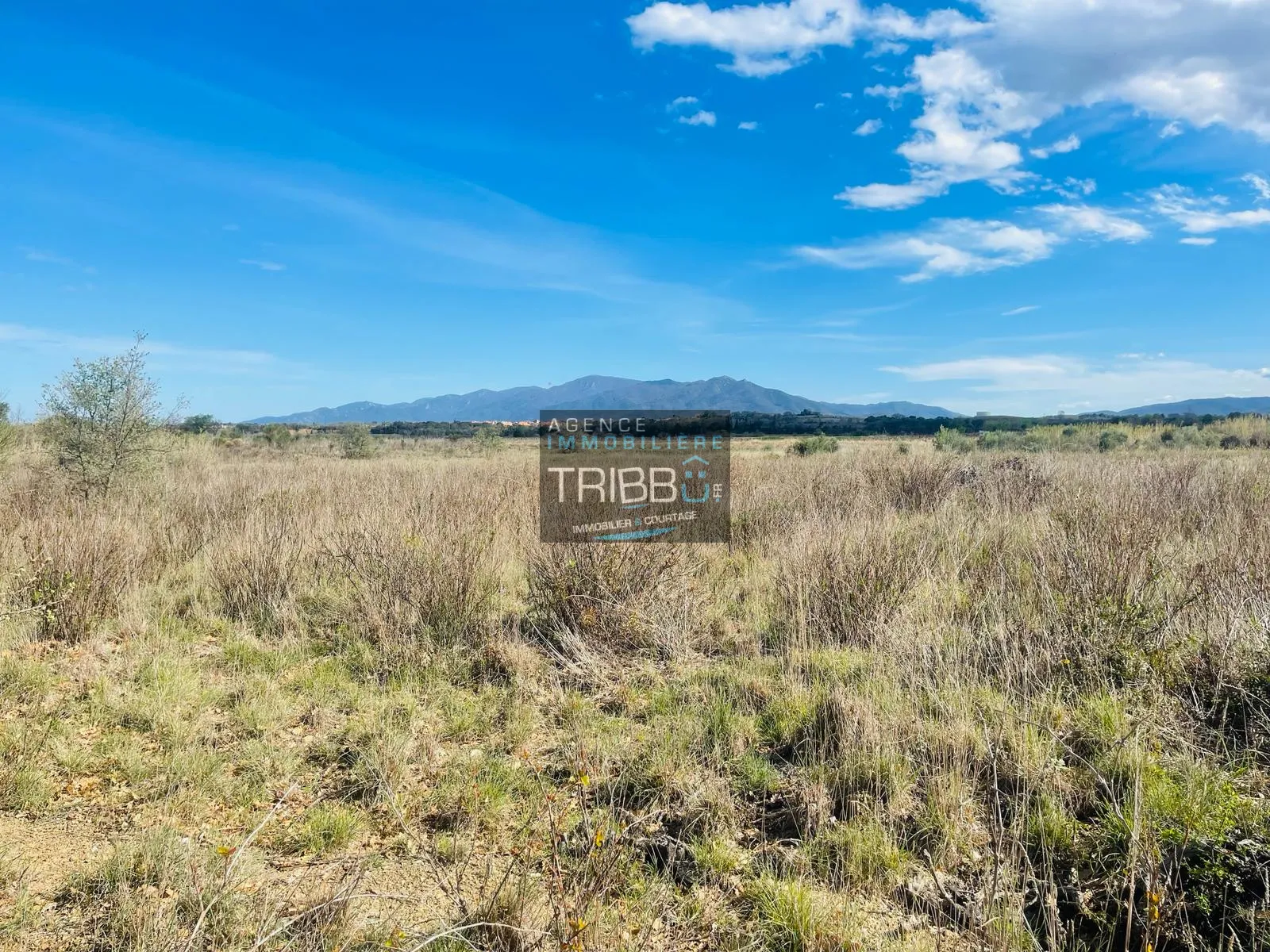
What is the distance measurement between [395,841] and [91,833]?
135 cm

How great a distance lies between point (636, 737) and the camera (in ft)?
11.2

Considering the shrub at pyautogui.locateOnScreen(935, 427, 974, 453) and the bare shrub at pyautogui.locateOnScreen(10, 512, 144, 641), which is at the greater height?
the shrub at pyautogui.locateOnScreen(935, 427, 974, 453)

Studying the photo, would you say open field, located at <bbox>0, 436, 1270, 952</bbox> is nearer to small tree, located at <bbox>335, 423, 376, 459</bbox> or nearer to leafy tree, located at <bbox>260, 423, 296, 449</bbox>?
small tree, located at <bbox>335, 423, 376, 459</bbox>

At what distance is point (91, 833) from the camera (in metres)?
2.66

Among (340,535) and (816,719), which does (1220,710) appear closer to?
(816,719)

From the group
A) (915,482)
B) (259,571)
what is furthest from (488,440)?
(259,571)

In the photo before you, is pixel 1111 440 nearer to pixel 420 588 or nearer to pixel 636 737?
pixel 636 737

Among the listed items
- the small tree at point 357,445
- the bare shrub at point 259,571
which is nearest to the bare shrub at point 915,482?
the bare shrub at point 259,571

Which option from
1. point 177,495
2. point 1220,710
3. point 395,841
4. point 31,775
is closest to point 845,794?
point 395,841

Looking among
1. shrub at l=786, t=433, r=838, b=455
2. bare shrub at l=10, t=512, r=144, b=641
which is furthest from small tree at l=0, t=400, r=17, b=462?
shrub at l=786, t=433, r=838, b=455

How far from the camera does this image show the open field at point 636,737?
7.04ft

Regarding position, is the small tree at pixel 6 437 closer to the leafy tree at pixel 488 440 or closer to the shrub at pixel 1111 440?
the leafy tree at pixel 488 440

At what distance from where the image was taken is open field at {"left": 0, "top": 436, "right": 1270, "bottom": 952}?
2.14 metres
